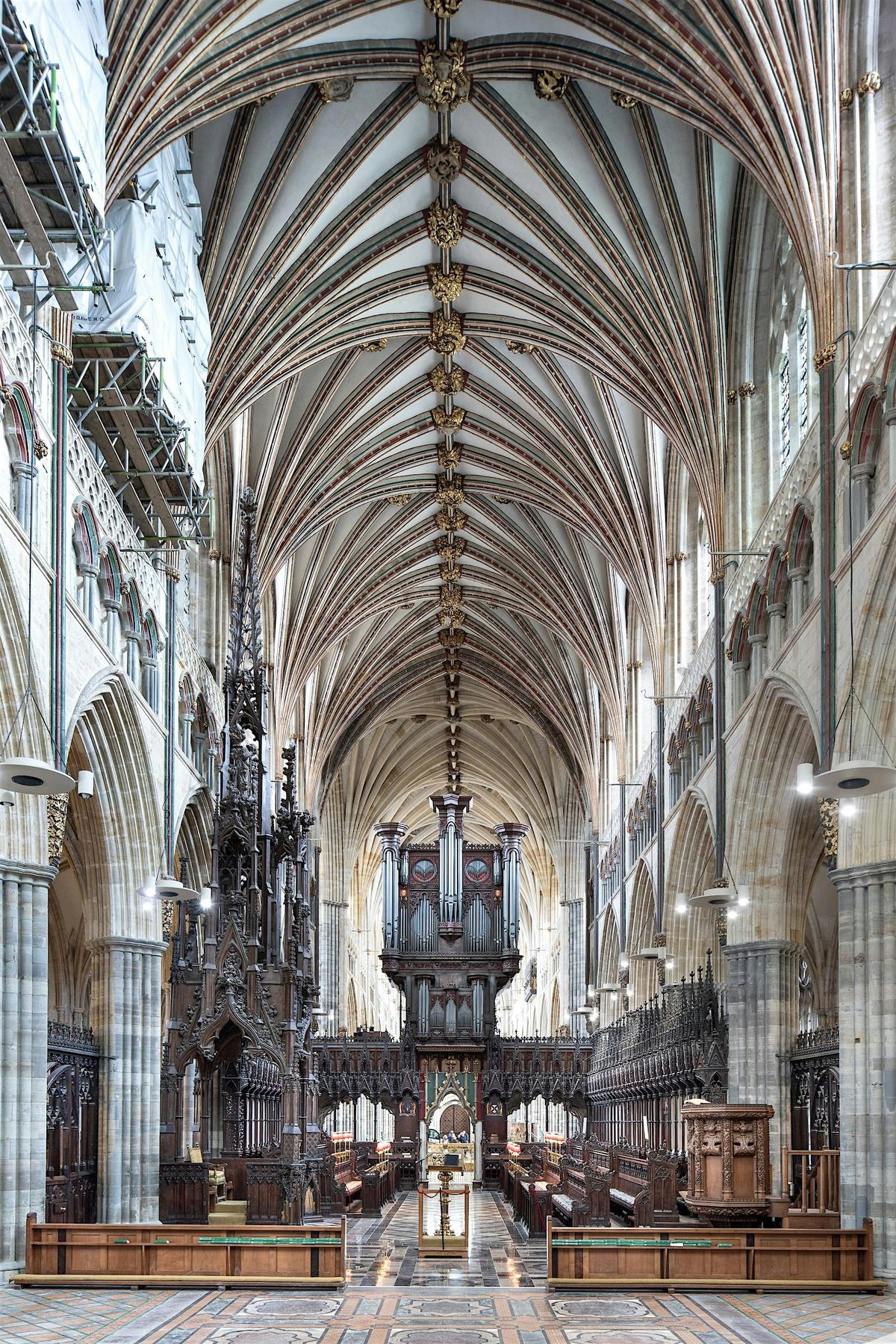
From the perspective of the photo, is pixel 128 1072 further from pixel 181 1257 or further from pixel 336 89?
pixel 336 89

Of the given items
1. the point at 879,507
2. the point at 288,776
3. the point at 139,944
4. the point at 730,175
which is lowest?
the point at 139,944

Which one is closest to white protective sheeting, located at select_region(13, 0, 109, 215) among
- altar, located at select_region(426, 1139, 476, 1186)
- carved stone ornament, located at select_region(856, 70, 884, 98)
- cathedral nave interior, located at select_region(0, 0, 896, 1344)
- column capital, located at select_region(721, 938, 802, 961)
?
cathedral nave interior, located at select_region(0, 0, 896, 1344)

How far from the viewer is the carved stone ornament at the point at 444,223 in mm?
25547

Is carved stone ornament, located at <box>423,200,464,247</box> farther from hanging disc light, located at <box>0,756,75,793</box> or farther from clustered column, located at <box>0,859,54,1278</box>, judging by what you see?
hanging disc light, located at <box>0,756,75,793</box>

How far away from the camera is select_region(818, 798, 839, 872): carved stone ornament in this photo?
16.5m

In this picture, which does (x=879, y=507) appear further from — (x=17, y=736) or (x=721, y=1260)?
(x=17, y=736)

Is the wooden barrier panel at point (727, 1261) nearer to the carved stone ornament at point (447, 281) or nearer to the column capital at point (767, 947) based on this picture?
the column capital at point (767, 947)

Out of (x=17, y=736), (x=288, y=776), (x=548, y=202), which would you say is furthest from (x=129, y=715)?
(x=548, y=202)

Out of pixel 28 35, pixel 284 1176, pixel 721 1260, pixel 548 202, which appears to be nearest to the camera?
pixel 28 35

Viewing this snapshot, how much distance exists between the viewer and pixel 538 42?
838 inches

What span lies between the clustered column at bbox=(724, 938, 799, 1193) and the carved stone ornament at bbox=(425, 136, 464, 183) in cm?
1346

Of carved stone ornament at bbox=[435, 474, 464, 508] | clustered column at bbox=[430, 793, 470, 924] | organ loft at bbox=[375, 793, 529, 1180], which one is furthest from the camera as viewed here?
clustered column at bbox=[430, 793, 470, 924]

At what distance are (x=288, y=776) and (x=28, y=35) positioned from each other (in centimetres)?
1312

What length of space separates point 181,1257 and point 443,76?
1685 cm
